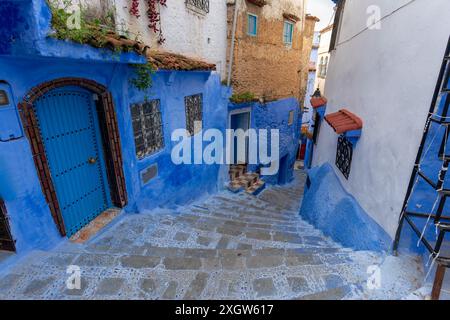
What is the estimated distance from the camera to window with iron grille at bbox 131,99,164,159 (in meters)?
5.36

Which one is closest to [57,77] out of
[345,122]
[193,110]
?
[193,110]

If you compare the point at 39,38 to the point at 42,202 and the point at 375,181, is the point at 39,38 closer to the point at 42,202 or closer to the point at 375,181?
the point at 42,202

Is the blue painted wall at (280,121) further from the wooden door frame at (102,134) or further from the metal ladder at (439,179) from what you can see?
the metal ladder at (439,179)

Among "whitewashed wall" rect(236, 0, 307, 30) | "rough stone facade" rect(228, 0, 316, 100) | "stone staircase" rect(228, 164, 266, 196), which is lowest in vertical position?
"stone staircase" rect(228, 164, 266, 196)

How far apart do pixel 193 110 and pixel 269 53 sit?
17.1ft

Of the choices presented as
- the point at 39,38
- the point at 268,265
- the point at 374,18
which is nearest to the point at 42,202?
the point at 39,38

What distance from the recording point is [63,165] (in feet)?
13.4

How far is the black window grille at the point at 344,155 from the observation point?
5.53 metres

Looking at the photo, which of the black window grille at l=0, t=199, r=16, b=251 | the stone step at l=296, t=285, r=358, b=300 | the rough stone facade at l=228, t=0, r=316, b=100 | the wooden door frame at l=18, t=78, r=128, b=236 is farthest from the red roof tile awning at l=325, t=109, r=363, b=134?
the black window grille at l=0, t=199, r=16, b=251

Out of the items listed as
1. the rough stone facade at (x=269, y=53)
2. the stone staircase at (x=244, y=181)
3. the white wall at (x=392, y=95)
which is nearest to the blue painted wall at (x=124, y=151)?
the stone staircase at (x=244, y=181)

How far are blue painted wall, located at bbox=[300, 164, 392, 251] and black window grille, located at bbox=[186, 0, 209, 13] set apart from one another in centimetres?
559

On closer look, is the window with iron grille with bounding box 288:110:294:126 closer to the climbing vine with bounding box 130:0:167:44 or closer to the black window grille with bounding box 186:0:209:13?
the black window grille with bounding box 186:0:209:13

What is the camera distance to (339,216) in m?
5.25

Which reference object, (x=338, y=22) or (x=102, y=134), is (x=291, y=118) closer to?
(x=338, y=22)
